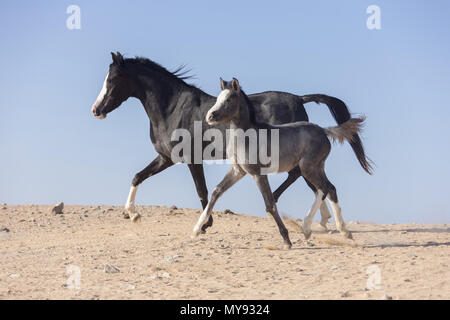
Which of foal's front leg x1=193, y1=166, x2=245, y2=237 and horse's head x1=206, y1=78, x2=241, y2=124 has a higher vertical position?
horse's head x1=206, y1=78, x2=241, y2=124

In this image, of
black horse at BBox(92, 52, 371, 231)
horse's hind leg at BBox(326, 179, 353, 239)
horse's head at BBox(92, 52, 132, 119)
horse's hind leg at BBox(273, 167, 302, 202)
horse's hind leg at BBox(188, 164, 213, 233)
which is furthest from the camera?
horse's hind leg at BBox(273, 167, 302, 202)

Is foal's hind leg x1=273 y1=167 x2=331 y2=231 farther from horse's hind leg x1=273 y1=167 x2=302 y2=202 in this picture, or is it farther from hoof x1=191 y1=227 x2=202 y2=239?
hoof x1=191 y1=227 x2=202 y2=239

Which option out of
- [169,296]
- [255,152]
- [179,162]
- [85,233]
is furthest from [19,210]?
[169,296]

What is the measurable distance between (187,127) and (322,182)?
254 centimetres

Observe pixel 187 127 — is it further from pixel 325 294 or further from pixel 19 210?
pixel 19 210

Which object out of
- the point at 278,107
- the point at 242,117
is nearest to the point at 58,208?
the point at 278,107

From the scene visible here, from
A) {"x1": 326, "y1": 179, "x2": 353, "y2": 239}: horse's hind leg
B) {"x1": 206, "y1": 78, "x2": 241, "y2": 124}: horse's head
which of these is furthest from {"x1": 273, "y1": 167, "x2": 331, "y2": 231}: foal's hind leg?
{"x1": 206, "y1": 78, "x2": 241, "y2": 124}: horse's head

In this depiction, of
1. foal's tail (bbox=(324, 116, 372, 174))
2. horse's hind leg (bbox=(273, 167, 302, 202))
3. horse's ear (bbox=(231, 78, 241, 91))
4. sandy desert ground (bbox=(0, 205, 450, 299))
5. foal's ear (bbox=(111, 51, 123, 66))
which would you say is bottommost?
sandy desert ground (bbox=(0, 205, 450, 299))

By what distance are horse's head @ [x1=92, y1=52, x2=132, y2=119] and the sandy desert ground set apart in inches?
87.0

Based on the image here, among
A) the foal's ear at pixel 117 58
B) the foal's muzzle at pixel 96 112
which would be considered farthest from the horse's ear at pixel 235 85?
the foal's muzzle at pixel 96 112

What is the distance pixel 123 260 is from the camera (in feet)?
26.0

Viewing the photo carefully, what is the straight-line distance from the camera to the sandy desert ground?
620cm

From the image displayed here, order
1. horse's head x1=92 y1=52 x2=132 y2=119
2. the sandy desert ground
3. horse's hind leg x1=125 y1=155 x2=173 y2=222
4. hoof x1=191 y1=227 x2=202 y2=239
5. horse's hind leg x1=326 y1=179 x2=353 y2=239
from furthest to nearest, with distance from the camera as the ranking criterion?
horse's hind leg x1=125 y1=155 x2=173 y2=222, horse's head x1=92 y1=52 x2=132 y2=119, horse's hind leg x1=326 y1=179 x2=353 y2=239, hoof x1=191 y1=227 x2=202 y2=239, the sandy desert ground
